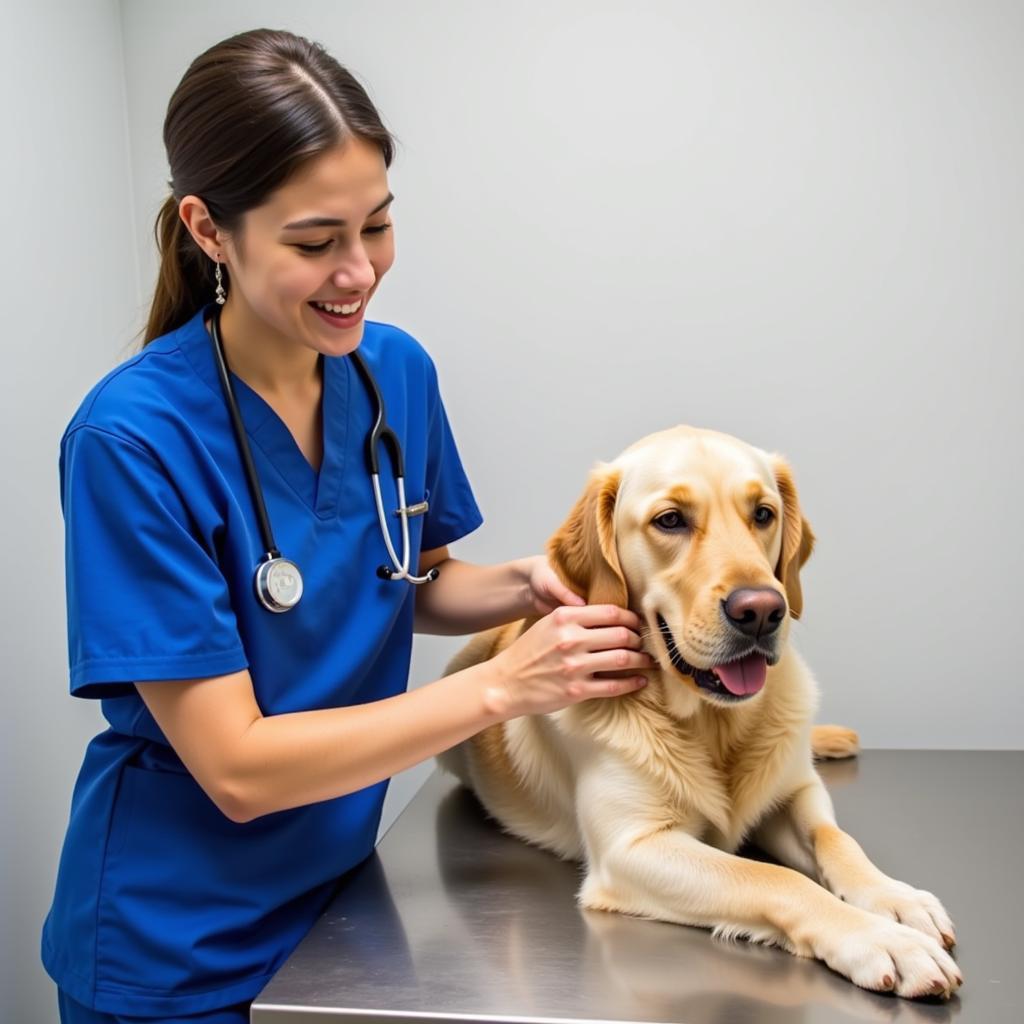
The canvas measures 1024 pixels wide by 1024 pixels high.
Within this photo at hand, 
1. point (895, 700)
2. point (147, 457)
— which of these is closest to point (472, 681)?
point (147, 457)

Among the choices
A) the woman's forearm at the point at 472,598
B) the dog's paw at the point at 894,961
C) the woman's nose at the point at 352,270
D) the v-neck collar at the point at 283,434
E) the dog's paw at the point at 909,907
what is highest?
the woman's nose at the point at 352,270

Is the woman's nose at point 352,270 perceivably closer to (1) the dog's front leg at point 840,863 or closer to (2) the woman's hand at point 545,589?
(2) the woman's hand at point 545,589

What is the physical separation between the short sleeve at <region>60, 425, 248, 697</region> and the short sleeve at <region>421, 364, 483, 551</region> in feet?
1.74

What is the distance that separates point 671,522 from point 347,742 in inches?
19.5

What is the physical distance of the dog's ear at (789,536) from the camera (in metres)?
1.54

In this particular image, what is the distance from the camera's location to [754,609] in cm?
129

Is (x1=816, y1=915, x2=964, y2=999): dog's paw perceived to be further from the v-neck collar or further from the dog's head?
the v-neck collar

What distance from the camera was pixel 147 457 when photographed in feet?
4.31

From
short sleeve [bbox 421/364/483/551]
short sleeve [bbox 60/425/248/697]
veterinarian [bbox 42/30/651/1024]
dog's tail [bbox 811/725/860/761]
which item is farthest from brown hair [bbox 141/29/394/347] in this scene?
dog's tail [bbox 811/725/860/761]

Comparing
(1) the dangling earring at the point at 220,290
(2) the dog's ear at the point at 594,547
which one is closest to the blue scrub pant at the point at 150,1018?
(2) the dog's ear at the point at 594,547

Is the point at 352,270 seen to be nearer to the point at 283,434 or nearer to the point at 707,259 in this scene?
the point at 283,434

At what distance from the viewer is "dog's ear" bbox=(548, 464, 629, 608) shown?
1479 mm

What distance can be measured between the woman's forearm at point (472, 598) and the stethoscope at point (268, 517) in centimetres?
15

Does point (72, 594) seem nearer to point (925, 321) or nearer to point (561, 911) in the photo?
point (561, 911)
